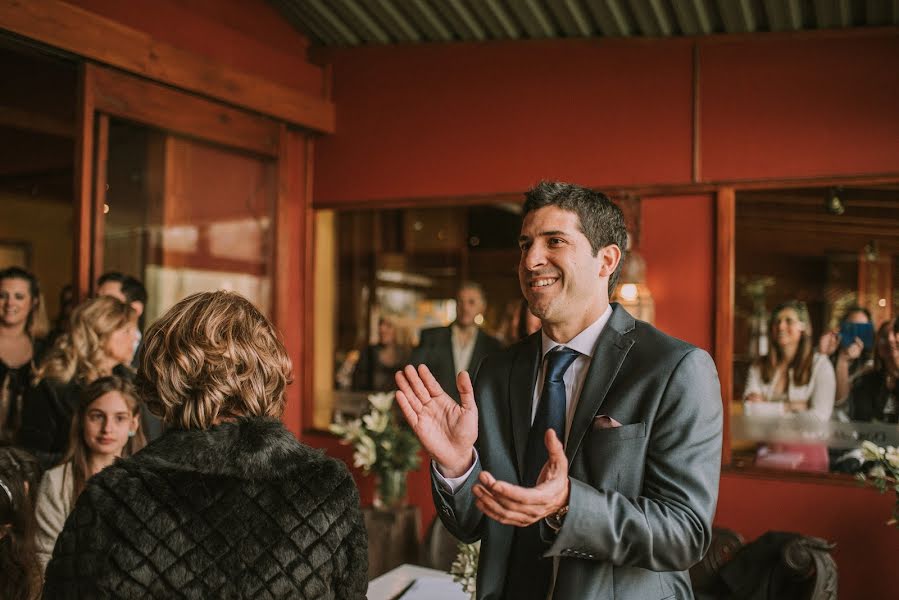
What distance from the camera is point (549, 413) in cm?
187

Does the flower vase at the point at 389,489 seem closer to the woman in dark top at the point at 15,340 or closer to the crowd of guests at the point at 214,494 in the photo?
the woman in dark top at the point at 15,340

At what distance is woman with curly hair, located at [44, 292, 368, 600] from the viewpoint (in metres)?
1.59

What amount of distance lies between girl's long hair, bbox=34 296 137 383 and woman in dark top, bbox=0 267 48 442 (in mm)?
498

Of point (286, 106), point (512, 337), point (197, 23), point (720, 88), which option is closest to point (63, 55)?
point (197, 23)

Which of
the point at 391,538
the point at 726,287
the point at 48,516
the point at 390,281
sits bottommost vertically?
the point at 391,538

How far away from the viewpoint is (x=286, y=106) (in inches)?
237

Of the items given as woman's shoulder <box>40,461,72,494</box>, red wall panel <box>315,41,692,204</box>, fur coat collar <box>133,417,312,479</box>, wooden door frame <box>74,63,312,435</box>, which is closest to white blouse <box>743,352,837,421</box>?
red wall panel <box>315,41,692,204</box>

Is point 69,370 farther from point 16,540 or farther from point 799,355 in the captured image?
point 799,355

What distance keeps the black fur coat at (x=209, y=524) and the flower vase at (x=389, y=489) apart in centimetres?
260

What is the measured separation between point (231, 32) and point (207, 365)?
454cm

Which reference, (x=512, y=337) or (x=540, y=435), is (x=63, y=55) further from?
(x=540, y=435)

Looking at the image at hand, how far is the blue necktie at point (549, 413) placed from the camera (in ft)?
6.08

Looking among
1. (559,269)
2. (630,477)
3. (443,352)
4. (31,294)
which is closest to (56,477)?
(31,294)

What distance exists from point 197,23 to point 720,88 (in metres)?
3.30
